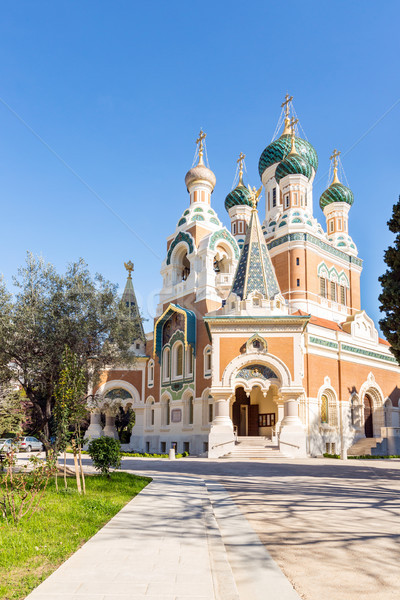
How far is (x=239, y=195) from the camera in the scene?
1510 inches

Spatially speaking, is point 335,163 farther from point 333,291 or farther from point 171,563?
point 171,563

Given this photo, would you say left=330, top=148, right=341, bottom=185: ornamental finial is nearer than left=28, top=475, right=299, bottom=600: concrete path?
No

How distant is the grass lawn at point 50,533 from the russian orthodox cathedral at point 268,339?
13.6 meters

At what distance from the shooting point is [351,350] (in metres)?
28.5

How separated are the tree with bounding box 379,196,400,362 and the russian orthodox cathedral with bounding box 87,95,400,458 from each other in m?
8.82

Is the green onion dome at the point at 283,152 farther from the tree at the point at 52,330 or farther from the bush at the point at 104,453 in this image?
the bush at the point at 104,453

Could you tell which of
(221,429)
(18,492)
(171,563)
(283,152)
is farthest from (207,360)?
(171,563)

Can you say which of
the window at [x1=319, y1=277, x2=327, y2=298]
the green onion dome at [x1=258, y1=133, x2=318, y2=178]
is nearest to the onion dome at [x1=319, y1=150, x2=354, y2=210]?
the green onion dome at [x1=258, y1=133, x2=318, y2=178]

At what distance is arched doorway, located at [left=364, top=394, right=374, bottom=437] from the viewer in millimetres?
29312

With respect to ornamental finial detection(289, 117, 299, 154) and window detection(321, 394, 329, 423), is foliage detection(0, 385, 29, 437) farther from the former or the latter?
ornamental finial detection(289, 117, 299, 154)

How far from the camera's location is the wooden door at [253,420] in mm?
27312

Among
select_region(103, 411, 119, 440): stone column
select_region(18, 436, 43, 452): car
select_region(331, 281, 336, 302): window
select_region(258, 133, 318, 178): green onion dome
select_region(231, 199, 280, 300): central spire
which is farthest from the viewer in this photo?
select_region(258, 133, 318, 178): green onion dome

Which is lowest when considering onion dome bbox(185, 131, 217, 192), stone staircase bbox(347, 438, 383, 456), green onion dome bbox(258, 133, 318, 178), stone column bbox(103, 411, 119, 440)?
stone staircase bbox(347, 438, 383, 456)

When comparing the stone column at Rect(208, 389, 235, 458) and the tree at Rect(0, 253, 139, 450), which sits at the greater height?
the tree at Rect(0, 253, 139, 450)
